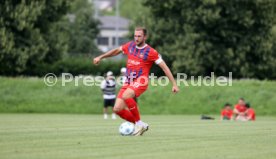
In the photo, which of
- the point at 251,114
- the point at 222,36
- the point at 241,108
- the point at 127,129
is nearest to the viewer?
the point at 127,129

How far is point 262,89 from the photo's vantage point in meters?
40.3

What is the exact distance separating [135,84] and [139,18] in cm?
4746

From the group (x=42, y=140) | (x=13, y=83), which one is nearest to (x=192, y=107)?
(x=13, y=83)

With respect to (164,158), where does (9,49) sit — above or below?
below

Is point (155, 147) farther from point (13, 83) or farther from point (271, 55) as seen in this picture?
point (271, 55)

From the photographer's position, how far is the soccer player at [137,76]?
14258 mm

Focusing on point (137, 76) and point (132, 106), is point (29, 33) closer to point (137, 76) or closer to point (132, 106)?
point (137, 76)

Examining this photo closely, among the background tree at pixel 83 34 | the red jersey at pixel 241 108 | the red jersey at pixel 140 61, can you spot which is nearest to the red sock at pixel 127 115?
the red jersey at pixel 140 61

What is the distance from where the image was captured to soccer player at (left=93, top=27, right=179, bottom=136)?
14.3m

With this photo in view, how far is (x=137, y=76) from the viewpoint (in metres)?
14.4

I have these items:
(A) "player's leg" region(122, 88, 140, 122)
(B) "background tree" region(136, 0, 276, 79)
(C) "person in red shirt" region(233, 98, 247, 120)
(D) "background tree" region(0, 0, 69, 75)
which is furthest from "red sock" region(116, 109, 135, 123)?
(B) "background tree" region(136, 0, 276, 79)

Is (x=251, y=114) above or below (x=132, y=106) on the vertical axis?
below

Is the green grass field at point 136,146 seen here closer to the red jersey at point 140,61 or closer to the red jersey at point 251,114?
the red jersey at point 140,61

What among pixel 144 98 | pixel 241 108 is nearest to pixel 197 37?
pixel 144 98
